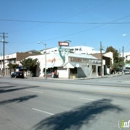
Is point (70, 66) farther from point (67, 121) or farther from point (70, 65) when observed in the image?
point (67, 121)

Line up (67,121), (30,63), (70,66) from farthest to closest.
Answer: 1. (30,63)
2. (70,66)
3. (67,121)

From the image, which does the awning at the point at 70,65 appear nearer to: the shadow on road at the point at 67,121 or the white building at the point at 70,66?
the white building at the point at 70,66

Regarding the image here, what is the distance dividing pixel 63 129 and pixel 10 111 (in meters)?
3.78

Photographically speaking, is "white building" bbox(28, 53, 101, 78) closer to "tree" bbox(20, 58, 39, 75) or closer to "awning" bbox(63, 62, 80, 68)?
"awning" bbox(63, 62, 80, 68)

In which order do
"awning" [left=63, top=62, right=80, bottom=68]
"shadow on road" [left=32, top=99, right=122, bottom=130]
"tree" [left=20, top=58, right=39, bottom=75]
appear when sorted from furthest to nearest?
"tree" [left=20, top=58, right=39, bottom=75] < "awning" [left=63, top=62, right=80, bottom=68] < "shadow on road" [left=32, top=99, right=122, bottom=130]

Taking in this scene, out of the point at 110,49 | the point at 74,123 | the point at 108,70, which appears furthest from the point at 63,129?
the point at 110,49

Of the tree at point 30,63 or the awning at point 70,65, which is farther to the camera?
the tree at point 30,63

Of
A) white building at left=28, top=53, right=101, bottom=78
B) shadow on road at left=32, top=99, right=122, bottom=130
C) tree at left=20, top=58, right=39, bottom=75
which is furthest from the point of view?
tree at left=20, top=58, right=39, bottom=75

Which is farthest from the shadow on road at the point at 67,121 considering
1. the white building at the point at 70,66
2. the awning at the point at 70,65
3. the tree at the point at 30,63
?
the tree at the point at 30,63

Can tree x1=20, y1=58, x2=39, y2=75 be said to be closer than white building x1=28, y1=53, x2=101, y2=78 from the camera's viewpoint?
No

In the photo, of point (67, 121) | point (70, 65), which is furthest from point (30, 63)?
point (67, 121)

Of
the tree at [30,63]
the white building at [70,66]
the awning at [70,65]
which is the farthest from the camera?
the tree at [30,63]

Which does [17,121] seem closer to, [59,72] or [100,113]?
[100,113]

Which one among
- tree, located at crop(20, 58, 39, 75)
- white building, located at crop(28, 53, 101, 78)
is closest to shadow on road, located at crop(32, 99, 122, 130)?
white building, located at crop(28, 53, 101, 78)
